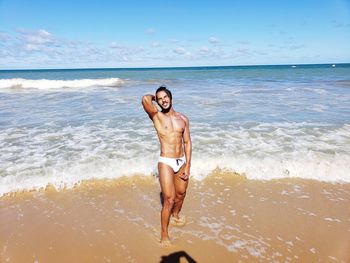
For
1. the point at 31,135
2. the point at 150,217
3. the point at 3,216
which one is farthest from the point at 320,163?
the point at 31,135

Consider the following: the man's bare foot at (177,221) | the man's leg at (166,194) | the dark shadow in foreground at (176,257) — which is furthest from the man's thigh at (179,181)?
the dark shadow in foreground at (176,257)

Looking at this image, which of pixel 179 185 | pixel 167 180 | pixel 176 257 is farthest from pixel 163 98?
pixel 176 257

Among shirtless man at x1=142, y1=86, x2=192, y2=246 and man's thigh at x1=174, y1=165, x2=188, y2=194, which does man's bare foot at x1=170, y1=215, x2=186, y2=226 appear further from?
man's thigh at x1=174, y1=165, x2=188, y2=194

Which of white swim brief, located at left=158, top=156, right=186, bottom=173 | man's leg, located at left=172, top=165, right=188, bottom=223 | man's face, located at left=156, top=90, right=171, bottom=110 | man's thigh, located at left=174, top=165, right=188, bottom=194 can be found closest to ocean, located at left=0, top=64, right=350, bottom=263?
man's leg, located at left=172, top=165, right=188, bottom=223

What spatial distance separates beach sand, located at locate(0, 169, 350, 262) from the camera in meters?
3.70

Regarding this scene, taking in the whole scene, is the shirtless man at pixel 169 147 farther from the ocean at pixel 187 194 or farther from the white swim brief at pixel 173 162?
the ocean at pixel 187 194

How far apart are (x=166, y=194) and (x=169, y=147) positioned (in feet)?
2.01

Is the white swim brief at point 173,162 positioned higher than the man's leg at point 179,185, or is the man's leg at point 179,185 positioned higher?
the white swim brief at point 173,162

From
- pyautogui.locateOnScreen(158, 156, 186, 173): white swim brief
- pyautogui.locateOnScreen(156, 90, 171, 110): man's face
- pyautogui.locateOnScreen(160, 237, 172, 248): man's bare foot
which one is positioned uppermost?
pyautogui.locateOnScreen(156, 90, 171, 110): man's face

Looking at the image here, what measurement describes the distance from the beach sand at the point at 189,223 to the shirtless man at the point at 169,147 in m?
0.53

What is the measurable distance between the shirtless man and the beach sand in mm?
525

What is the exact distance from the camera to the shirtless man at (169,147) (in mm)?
3840

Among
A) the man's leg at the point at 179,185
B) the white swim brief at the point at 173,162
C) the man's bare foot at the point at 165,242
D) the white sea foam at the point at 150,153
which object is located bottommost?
the man's bare foot at the point at 165,242

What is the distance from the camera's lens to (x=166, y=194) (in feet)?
12.4
